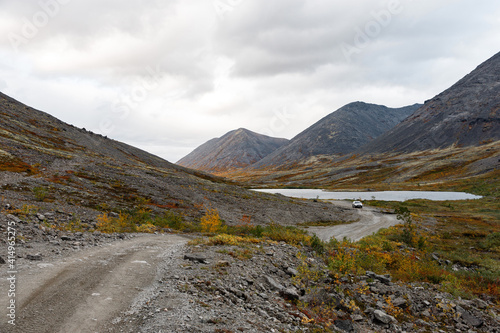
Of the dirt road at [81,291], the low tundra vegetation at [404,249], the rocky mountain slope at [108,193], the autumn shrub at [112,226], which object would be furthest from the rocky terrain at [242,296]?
the rocky mountain slope at [108,193]

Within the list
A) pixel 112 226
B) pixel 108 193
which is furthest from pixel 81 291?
pixel 108 193

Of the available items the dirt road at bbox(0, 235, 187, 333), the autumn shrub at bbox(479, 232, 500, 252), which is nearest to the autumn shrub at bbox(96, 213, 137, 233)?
the dirt road at bbox(0, 235, 187, 333)

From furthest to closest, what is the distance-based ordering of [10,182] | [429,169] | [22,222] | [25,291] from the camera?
1. [429,169]
2. [10,182]
3. [22,222]
4. [25,291]

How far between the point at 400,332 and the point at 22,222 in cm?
2213

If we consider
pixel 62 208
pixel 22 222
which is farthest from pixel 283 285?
pixel 62 208

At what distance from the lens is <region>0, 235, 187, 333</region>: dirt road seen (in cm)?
647

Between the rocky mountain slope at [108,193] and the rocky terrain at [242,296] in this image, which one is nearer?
the rocky terrain at [242,296]

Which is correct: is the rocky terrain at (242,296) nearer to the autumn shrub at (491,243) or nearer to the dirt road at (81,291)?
the dirt road at (81,291)

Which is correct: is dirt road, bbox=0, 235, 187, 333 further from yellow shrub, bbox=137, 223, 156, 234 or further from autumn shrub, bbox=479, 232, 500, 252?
autumn shrub, bbox=479, 232, 500, 252

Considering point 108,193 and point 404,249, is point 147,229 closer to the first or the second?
point 108,193

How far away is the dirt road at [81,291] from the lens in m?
6.47

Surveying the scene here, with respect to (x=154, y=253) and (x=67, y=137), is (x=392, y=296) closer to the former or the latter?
(x=154, y=253)

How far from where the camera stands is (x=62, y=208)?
24.9 metres

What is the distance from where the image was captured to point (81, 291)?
8.32 m
